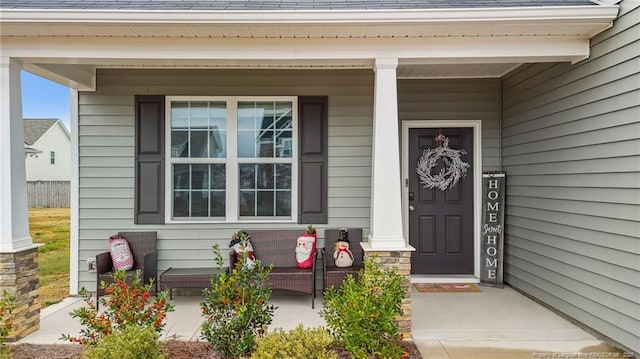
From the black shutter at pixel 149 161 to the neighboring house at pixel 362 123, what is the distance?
23 millimetres

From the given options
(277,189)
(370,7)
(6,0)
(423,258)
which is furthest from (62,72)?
(423,258)

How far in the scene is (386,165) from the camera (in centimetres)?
348

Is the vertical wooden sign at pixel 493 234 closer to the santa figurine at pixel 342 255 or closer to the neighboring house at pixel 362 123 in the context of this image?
the neighboring house at pixel 362 123

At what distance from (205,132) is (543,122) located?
3.73m

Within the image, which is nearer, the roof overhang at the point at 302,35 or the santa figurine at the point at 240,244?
the roof overhang at the point at 302,35

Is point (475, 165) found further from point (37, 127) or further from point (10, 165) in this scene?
point (37, 127)

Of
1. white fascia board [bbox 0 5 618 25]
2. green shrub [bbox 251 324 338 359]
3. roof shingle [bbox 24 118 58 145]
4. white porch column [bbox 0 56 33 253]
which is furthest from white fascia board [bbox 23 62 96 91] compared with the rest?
roof shingle [bbox 24 118 58 145]

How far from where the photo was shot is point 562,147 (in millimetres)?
3914

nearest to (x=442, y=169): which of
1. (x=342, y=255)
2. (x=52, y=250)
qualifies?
(x=342, y=255)

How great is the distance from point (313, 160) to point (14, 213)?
289 cm

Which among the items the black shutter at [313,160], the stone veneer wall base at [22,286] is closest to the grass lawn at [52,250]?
the stone veneer wall base at [22,286]

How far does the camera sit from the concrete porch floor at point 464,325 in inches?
126

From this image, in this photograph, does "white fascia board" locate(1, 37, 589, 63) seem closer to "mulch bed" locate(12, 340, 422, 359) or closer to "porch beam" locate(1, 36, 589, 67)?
"porch beam" locate(1, 36, 589, 67)

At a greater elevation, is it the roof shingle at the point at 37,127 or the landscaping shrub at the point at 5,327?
the roof shingle at the point at 37,127
